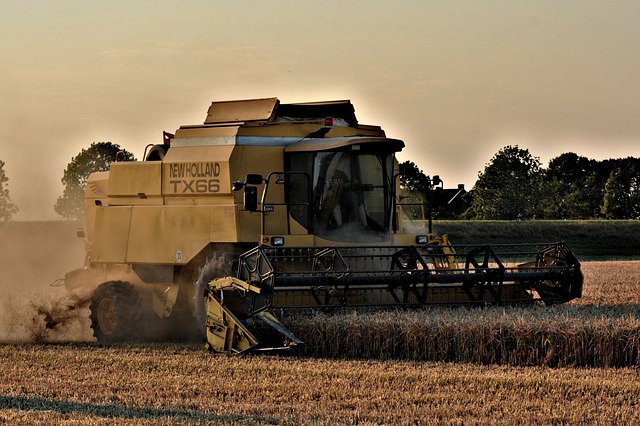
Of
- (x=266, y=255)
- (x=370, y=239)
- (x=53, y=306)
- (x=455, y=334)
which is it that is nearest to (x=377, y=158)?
(x=370, y=239)

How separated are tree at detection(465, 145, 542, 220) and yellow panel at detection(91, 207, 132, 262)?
191ft

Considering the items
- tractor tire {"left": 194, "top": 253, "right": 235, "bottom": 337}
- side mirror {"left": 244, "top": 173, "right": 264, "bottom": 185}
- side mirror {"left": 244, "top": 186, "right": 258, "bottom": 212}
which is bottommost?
tractor tire {"left": 194, "top": 253, "right": 235, "bottom": 337}

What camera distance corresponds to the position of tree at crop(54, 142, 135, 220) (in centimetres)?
5766

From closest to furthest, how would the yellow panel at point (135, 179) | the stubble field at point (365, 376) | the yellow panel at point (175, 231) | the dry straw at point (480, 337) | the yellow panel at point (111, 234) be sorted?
the stubble field at point (365, 376) → the dry straw at point (480, 337) → the yellow panel at point (175, 231) → the yellow panel at point (135, 179) → the yellow panel at point (111, 234)

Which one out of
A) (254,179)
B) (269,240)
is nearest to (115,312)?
(269,240)

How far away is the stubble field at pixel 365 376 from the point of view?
8523mm

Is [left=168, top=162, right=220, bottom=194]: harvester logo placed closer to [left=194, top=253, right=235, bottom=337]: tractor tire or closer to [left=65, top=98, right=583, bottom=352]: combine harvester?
[left=65, top=98, right=583, bottom=352]: combine harvester

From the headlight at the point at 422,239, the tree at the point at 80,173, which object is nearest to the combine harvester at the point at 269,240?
the headlight at the point at 422,239

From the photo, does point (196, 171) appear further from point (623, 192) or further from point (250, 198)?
point (623, 192)

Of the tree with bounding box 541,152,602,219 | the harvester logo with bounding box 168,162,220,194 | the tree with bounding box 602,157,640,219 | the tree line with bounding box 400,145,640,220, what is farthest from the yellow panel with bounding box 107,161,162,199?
the tree with bounding box 602,157,640,219

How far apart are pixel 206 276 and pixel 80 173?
4743 centimetres

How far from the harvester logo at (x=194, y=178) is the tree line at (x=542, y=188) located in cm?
4569

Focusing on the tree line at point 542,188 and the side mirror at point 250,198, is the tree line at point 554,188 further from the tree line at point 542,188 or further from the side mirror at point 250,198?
the side mirror at point 250,198

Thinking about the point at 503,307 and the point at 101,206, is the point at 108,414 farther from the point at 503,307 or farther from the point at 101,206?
the point at 101,206
